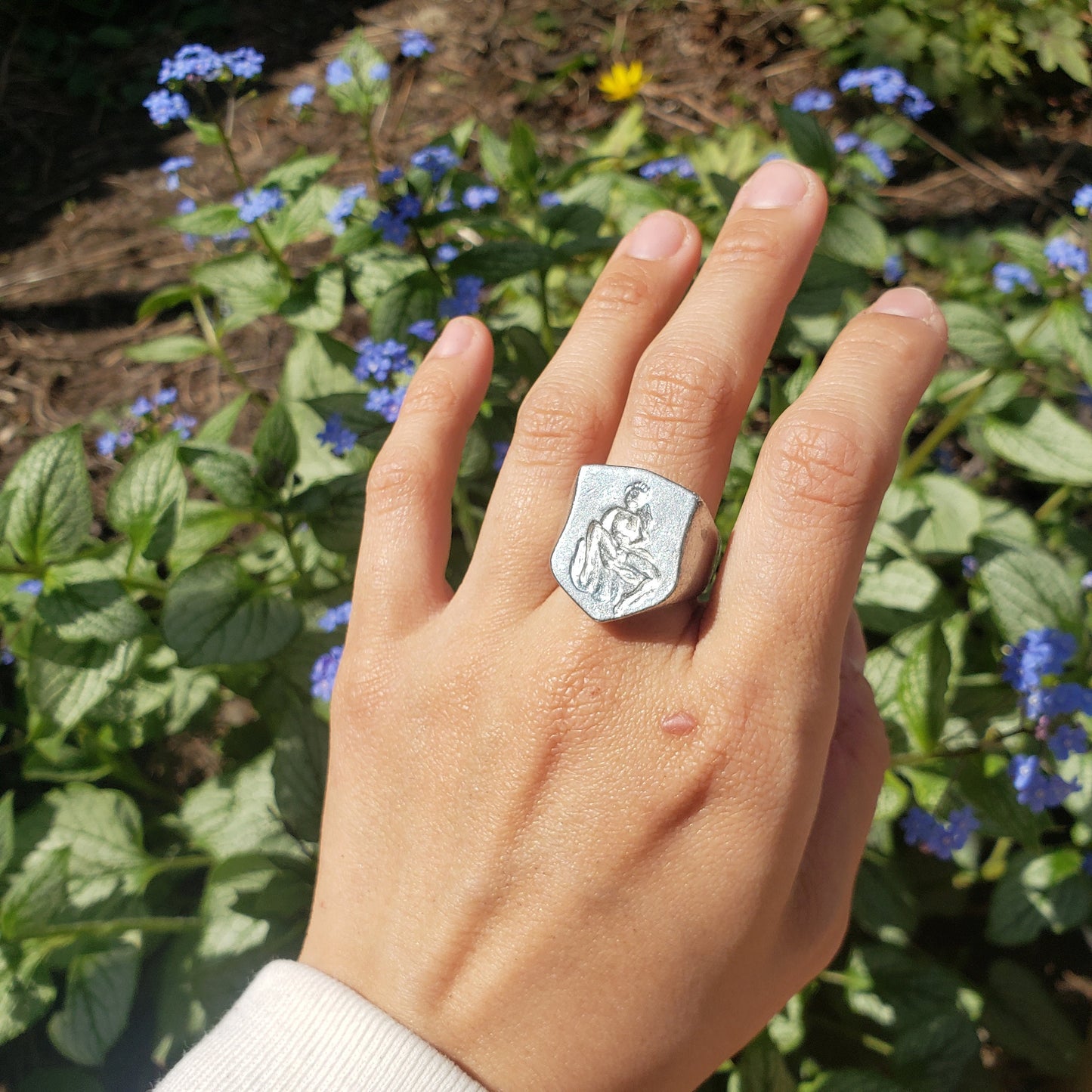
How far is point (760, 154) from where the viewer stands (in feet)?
12.7

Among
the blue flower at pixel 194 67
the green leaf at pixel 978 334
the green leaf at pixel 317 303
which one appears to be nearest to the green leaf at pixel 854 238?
the green leaf at pixel 978 334

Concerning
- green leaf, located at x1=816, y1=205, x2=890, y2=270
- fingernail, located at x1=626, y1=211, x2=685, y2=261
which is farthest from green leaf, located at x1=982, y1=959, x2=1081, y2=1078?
fingernail, located at x1=626, y1=211, x2=685, y2=261

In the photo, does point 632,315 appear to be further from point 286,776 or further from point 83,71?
point 83,71

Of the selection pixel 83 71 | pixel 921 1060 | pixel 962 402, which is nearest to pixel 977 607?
pixel 962 402

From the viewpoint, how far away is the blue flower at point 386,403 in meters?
2.32

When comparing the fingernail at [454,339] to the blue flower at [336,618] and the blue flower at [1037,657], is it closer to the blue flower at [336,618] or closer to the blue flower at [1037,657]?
the blue flower at [336,618]

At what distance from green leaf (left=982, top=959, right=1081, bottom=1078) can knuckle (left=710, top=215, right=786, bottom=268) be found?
228 centimetres

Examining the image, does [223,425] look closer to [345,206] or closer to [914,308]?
[345,206]

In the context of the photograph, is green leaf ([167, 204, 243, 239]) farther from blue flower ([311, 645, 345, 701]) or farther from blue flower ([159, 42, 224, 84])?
blue flower ([311, 645, 345, 701])

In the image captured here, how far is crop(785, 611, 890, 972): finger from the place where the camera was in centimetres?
154

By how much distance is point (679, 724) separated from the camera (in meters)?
1.46

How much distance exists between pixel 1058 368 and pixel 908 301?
1.71 meters

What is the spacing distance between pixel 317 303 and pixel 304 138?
9.48 ft

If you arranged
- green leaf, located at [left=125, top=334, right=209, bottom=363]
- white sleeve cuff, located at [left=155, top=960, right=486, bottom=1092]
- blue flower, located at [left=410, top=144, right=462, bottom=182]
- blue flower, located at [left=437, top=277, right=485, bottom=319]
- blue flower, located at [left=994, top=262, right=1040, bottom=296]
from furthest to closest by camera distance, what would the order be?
green leaf, located at [left=125, top=334, right=209, bottom=363]
blue flower, located at [left=994, top=262, right=1040, bottom=296]
blue flower, located at [left=410, top=144, right=462, bottom=182]
blue flower, located at [left=437, top=277, right=485, bottom=319]
white sleeve cuff, located at [left=155, top=960, right=486, bottom=1092]
